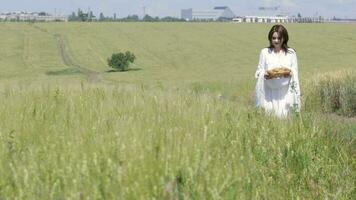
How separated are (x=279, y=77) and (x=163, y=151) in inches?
177

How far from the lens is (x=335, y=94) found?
564 inches

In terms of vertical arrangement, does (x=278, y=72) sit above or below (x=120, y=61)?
above

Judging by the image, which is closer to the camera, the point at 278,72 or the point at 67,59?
the point at 278,72

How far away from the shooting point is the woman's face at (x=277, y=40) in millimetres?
6836

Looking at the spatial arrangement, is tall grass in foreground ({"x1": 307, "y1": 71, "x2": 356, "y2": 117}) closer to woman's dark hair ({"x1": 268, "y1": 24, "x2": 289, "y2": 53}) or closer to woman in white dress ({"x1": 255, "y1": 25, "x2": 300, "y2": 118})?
woman in white dress ({"x1": 255, "y1": 25, "x2": 300, "y2": 118})

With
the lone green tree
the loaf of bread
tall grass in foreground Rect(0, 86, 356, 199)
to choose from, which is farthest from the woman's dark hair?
Answer: the lone green tree

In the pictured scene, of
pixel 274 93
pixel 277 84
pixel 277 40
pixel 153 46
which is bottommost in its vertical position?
pixel 153 46

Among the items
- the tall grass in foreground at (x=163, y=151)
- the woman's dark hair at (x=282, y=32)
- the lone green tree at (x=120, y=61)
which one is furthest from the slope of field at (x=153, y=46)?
the tall grass in foreground at (x=163, y=151)

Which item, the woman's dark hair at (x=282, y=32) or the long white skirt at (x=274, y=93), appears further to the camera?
the long white skirt at (x=274, y=93)

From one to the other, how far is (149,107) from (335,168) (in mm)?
1447

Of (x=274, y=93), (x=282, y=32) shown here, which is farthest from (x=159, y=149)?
(x=274, y=93)

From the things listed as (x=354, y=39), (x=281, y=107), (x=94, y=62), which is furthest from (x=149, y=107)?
(x=354, y=39)

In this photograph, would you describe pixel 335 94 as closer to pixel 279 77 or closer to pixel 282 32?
pixel 279 77

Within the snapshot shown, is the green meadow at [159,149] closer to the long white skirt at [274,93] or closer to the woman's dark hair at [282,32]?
the woman's dark hair at [282,32]
